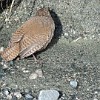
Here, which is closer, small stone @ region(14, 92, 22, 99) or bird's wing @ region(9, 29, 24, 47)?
small stone @ region(14, 92, 22, 99)

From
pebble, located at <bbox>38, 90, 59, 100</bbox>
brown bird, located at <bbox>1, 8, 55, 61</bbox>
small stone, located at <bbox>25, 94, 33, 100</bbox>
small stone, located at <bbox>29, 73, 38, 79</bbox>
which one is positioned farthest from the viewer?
brown bird, located at <bbox>1, 8, 55, 61</bbox>

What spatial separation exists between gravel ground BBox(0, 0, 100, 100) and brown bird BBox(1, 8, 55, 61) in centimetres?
20

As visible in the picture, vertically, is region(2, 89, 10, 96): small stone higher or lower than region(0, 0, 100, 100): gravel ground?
higher

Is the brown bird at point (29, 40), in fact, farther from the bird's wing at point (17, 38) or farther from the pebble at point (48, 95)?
the pebble at point (48, 95)

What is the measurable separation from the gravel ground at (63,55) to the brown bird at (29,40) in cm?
20

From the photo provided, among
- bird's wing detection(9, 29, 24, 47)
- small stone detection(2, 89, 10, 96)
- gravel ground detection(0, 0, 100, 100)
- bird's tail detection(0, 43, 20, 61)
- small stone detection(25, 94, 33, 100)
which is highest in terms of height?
bird's wing detection(9, 29, 24, 47)

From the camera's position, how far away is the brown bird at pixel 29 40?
6.64 meters

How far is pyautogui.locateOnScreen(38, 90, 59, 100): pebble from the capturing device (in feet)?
19.4

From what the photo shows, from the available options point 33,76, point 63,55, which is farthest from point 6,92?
point 63,55

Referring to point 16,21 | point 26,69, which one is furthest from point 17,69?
point 16,21

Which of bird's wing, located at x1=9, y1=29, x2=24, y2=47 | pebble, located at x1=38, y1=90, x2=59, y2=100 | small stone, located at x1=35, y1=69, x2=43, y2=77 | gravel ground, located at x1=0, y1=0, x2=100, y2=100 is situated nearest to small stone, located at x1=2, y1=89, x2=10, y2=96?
gravel ground, located at x1=0, y1=0, x2=100, y2=100

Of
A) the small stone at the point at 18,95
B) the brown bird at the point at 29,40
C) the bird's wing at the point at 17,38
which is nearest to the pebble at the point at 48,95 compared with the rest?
the small stone at the point at 18,95

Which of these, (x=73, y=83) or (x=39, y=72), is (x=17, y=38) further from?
(x=73, y=83)

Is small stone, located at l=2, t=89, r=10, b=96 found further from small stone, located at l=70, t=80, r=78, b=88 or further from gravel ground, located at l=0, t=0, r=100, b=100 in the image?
small stone, located at l=70, t=80, r=78, b=88
